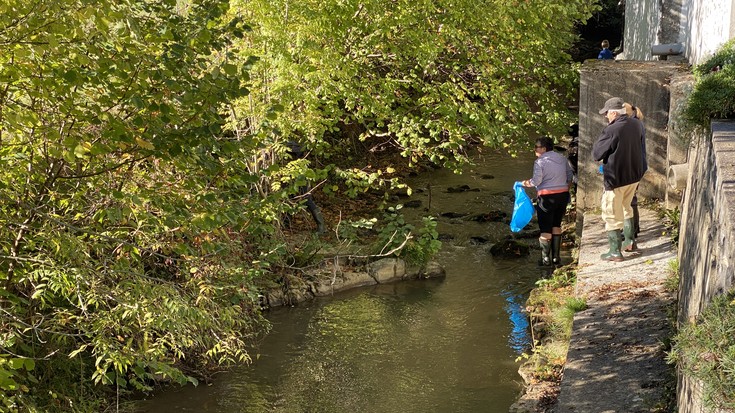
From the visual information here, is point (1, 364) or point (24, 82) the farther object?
point (24, 82)

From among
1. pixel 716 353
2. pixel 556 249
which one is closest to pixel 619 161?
pixel 556 249

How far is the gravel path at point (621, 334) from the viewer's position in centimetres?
747

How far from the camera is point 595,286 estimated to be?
10.1 meters

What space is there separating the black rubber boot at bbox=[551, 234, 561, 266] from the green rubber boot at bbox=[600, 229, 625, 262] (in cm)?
228

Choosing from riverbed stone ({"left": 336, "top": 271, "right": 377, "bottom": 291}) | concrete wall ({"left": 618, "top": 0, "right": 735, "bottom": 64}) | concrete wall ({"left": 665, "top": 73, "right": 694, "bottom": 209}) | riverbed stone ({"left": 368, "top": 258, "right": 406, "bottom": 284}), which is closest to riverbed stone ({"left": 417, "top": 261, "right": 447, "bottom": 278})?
riverbed stone ({"left": 368, "top": 258, "right": 406, "bottom": 284})

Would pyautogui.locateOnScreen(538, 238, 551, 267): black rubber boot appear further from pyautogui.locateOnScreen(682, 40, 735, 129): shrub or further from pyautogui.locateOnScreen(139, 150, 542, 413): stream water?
pyautogui.locateOnScreen(682, 40, 735, 129): shrub

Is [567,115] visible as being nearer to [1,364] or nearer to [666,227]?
[666,227]

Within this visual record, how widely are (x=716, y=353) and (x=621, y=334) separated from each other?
478 centimetres

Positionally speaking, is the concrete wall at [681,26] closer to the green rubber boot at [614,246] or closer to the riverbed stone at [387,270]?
the green rubber boot at [614,246]

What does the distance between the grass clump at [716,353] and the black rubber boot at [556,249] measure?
29.0 feet

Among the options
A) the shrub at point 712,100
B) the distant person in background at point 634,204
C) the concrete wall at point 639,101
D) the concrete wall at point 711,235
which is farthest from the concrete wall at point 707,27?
the concrete wall at point 711,235

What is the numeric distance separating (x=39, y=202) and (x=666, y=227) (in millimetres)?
7790

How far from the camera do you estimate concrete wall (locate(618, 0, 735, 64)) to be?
1018 centimetres

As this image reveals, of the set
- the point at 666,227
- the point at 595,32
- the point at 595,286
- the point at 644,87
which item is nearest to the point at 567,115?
the point at 644,87
